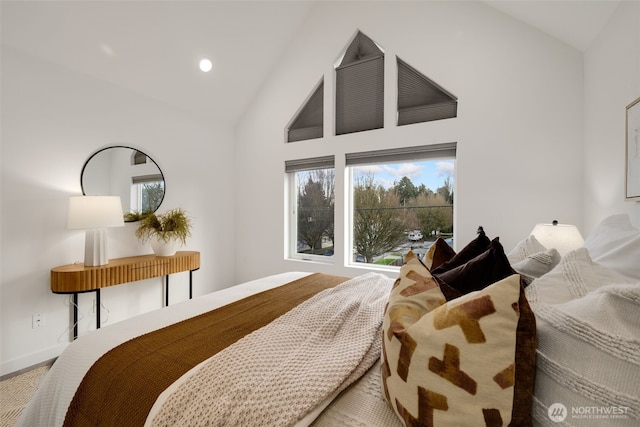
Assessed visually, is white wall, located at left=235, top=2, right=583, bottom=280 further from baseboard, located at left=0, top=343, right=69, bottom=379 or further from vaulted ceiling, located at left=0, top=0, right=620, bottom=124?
baseboard, located at left=0, top=343, right=69, bottom=379

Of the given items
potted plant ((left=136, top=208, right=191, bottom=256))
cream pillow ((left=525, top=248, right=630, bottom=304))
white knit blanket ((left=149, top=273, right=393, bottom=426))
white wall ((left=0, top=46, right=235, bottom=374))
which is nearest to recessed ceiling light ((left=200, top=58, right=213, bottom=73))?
white wall ((left=0, top=46, right=235, bottom=374))

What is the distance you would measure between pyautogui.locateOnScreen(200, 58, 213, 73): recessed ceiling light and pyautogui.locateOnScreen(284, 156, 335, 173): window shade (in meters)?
1.31

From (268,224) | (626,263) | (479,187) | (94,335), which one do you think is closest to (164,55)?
(268,224)

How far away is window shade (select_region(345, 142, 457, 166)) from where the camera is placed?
2914mm

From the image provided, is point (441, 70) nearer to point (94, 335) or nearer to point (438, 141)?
point (438, 141)

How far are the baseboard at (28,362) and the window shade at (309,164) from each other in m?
2.75

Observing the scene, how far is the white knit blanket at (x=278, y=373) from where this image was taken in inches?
30.4

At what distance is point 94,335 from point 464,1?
11.9 ft

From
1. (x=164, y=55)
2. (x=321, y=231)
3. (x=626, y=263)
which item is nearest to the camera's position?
(x=626, y=263)

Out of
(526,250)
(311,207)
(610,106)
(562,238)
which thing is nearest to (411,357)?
(526,250)

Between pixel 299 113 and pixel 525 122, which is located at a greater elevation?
pixel 299 113

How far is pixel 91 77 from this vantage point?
9.14 ft

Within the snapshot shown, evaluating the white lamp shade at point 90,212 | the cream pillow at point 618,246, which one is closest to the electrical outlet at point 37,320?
the white lamp shade at point 90,212

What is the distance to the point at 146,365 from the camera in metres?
1.00
